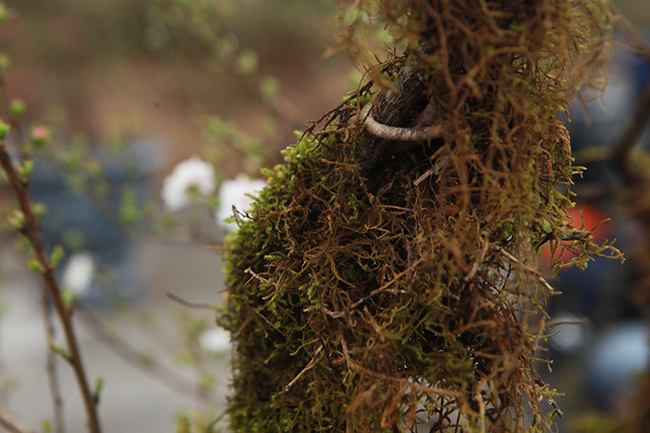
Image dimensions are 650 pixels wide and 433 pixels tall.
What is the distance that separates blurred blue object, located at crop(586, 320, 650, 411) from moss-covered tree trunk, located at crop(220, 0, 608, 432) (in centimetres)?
101

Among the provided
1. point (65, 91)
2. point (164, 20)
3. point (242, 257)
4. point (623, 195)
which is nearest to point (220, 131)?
point (164, 20)

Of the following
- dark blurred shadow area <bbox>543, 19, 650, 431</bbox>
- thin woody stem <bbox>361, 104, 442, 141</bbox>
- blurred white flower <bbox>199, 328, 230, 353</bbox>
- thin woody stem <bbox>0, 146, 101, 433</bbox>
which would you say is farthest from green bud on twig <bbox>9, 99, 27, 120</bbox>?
dark blurred shadow area <bbox>543, 19, 650, 431</bbox>

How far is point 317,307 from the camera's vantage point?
305 mm

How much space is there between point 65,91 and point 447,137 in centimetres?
291

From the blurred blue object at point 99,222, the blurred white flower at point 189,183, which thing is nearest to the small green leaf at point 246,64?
the blurred white flower at point 189,183

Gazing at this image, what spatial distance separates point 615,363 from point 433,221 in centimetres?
114

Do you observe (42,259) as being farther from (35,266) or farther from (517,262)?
(517,262)

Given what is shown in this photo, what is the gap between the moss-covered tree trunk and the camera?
26 cm

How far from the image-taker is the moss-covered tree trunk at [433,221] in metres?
0.26

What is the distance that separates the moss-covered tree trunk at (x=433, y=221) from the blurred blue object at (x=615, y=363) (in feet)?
3.31

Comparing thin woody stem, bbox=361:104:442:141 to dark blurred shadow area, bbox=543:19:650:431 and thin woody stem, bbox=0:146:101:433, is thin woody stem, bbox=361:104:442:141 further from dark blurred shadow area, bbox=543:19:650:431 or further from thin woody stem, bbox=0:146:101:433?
dark blurred shadow area, bbox=543:19:650:431

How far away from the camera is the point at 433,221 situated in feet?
0.95

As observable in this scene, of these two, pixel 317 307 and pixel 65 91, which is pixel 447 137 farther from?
pixel 65 91

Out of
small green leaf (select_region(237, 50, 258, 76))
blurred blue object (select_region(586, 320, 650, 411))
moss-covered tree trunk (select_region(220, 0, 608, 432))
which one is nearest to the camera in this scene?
moss-covered tree trunk (select_region(220, 0, 608, 432))
